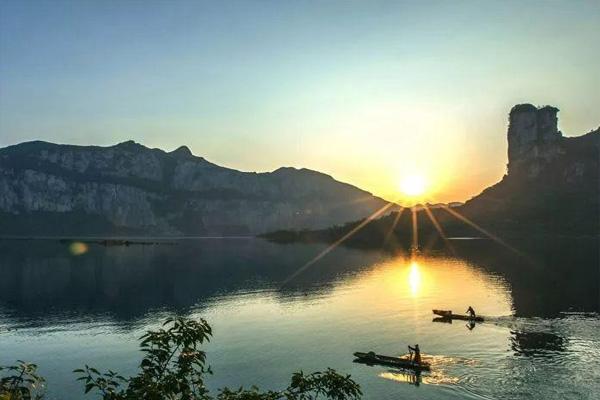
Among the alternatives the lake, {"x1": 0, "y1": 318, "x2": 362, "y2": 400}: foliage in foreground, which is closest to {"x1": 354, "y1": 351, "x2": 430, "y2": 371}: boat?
the lake

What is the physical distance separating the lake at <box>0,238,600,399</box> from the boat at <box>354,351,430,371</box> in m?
1.66

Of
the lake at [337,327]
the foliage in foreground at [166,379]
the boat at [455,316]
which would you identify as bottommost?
the lake at [337,327]

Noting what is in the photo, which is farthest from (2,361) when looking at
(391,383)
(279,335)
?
(391,383)

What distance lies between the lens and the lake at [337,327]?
6594 cm

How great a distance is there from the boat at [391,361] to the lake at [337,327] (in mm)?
1664

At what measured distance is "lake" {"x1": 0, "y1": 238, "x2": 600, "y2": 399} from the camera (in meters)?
65.9

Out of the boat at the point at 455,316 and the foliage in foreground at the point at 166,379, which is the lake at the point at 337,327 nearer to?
the boat at the point at 455,316

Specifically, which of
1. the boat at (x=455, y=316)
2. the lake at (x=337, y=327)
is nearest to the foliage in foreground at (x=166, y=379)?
the lake at (x=337, y=327)

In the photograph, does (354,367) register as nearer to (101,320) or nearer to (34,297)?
(101,320)

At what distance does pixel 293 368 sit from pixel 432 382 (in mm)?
19861

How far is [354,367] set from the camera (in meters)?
71.4

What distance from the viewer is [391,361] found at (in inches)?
2815

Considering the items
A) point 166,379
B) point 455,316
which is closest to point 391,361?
point 455,316

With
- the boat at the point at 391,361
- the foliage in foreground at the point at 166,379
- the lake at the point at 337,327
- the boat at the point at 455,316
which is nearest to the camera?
the foliage in foreground at the point at 166,379
